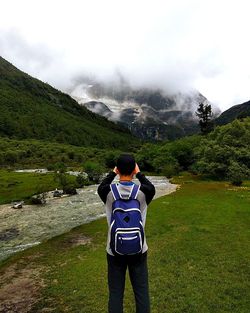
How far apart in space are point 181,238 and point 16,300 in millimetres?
13768

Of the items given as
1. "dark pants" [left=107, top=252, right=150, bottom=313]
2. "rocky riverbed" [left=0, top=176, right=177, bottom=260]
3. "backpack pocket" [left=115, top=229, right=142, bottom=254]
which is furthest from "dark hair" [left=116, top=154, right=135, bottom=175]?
"rocky riverbed" [left=0, top=176, right=177, bottom=260]

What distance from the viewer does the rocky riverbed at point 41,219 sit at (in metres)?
32.0

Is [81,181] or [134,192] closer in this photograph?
[134,192]

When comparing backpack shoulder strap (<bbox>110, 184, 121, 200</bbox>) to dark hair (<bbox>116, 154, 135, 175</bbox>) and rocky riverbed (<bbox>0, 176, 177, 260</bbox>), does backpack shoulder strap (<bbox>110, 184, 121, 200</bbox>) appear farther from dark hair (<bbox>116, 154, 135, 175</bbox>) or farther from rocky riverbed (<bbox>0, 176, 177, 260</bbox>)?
rocky riverbed (<bbox>0, 176, 177, 260</bbox>)

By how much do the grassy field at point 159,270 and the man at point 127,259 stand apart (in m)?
5.47

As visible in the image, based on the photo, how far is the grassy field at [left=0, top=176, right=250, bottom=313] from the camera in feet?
52.8

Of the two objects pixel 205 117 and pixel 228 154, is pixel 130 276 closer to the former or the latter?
pixel 228 154

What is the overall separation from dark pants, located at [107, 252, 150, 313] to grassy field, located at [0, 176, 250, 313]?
5.39 meters

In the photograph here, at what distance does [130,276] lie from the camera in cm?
1010

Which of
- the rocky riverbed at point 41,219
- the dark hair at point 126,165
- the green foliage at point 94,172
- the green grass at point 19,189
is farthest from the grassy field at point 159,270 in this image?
the green foliage at point 94,172

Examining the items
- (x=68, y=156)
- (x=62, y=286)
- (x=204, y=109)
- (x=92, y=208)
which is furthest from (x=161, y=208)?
(x=68, y=156)

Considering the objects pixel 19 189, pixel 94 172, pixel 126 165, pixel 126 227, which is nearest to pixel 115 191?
pixel 126 165

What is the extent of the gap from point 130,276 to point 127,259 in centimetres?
59

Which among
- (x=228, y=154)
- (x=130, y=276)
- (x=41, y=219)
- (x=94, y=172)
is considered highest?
(x=228, y=154)
